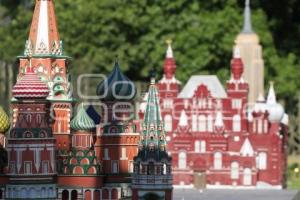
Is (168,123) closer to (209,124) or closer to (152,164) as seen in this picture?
(209,124)

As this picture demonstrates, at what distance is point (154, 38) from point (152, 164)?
33533 mm

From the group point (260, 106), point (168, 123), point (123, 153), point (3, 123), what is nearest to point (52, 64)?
point (3, 123)

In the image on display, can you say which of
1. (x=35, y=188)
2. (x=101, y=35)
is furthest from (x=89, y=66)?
(x=35, y=188)

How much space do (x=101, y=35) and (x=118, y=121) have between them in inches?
1211

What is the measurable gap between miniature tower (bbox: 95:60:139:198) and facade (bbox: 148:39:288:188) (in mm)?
15921

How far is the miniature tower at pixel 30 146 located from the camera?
42.2 m

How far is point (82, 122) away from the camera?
45625 millimetres

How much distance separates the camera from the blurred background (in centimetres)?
7662

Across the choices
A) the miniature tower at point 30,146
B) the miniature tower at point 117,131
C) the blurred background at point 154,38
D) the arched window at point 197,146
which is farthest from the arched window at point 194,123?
the miniature tower at point 30,146

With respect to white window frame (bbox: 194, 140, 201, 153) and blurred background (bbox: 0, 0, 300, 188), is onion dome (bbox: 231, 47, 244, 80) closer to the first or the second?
white window frame (bbox: 194, 140, 201, 153)

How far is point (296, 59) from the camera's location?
8094 centimetres

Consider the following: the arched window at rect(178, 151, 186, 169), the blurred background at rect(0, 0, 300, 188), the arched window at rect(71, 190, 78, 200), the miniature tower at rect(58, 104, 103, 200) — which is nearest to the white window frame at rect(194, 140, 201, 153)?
the arched window at rect(178, 151, 186, 169)

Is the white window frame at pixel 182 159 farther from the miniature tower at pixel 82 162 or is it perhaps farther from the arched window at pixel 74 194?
the arched window at pixel 74 194

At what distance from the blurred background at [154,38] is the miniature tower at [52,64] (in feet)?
89.4
